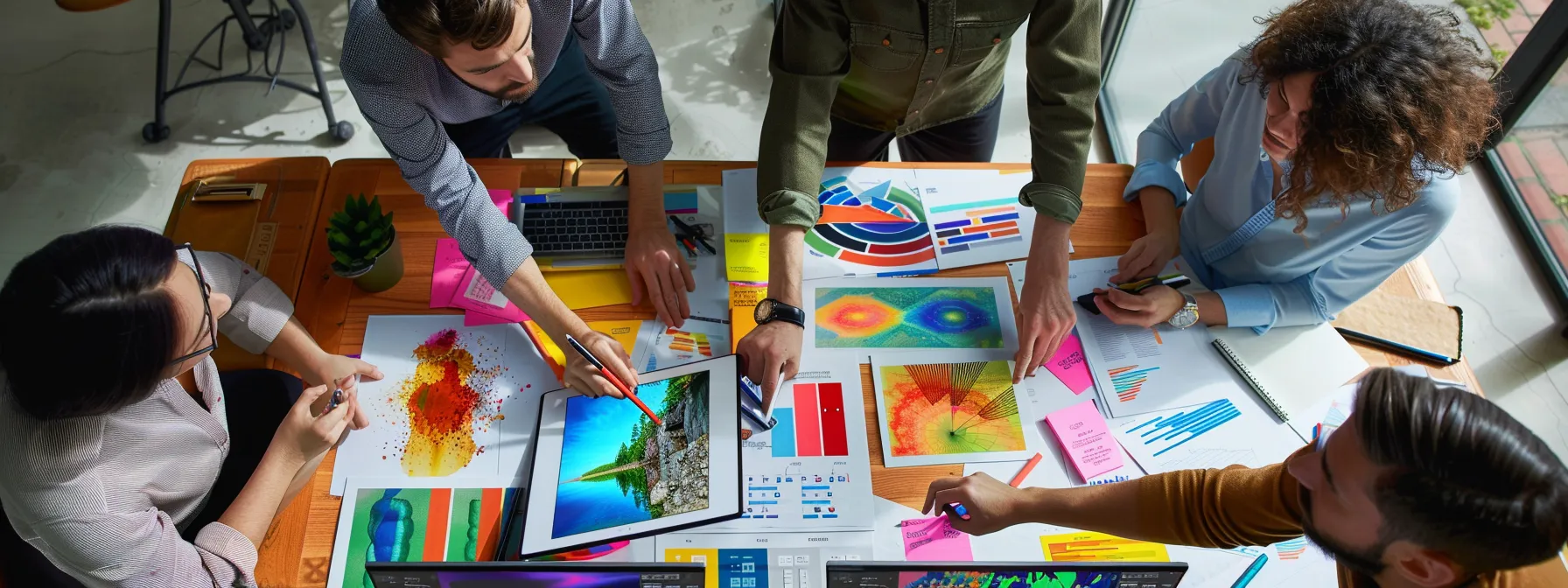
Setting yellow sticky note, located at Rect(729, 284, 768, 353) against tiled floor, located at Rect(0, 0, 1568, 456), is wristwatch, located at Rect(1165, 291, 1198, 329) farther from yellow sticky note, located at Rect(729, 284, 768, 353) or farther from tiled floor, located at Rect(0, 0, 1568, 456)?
tiled floor, located at Rect(0, 0, 1568, 456)

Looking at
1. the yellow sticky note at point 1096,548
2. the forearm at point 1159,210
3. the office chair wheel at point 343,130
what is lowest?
the yellow sticky note at point 1096,548

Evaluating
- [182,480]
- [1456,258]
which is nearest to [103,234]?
[182,480]

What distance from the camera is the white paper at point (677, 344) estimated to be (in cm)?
149

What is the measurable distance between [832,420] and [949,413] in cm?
20

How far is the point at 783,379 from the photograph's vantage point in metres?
1.47

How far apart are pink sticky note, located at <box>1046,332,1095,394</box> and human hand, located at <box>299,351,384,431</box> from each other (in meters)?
1.16

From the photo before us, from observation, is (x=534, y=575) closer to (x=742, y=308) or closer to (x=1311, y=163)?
(x=742, y=308)

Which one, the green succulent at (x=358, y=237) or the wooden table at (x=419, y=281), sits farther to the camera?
the green succulent at (x=358, y=237)

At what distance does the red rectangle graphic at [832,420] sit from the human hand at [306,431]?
75 centimetres

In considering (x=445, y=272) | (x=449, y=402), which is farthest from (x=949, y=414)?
(x=445, y=272)

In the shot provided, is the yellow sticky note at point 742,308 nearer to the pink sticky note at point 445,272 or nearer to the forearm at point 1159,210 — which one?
the pink sticky note at point 445,272

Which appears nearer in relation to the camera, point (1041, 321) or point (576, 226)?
point (1041, 321)

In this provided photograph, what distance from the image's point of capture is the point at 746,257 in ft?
5.34

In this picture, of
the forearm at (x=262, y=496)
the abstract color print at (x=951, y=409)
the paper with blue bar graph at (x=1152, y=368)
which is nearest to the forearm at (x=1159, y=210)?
the paper with blue bar graph at (x=1152, y=368)
